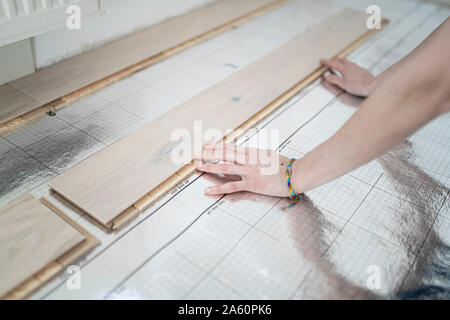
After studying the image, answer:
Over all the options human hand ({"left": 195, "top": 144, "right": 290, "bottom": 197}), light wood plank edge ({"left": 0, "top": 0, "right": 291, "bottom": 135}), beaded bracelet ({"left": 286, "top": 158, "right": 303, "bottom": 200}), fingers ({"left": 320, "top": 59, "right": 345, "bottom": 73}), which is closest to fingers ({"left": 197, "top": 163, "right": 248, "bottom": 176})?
human hand ({"left": 195, "top": 144, "right": 290, "bottom": 197})

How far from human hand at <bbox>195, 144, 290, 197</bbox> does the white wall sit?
0.92 m

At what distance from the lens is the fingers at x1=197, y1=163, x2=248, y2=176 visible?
1.18 metres

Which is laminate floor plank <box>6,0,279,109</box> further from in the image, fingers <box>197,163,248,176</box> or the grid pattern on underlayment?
fingers <box>197,163,248,176</box>

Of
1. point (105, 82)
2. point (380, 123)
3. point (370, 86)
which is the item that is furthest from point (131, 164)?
point (370, 86)

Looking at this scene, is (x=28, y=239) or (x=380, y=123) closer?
(x=380, y=123)

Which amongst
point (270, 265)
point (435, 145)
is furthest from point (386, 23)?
point (270, 265)

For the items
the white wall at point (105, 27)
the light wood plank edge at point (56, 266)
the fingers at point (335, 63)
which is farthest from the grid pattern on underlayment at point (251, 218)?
the white wall at point (105, 27)

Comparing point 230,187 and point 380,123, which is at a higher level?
point 380,123

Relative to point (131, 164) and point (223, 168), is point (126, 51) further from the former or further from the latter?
point (223, 168)

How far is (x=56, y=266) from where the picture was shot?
953mm

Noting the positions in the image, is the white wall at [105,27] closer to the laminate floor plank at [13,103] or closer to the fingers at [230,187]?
the laminate floor plank at [13,103]

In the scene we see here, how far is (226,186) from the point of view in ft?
3.83

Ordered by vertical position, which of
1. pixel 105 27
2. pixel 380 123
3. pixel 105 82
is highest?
pixel 380 123

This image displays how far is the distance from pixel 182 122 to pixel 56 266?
0.69 m
